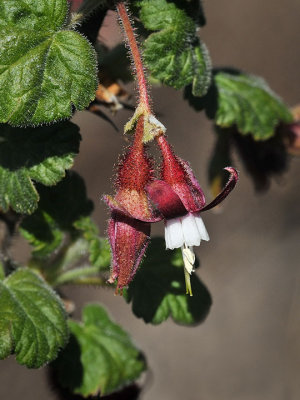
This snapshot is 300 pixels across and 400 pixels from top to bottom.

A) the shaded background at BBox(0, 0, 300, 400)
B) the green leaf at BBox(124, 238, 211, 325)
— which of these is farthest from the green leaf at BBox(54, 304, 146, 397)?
the shaded background at BBox(0, 0, 300, 400)

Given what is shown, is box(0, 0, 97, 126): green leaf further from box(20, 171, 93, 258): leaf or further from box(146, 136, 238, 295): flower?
box(20, 171, 93, 258): leaf

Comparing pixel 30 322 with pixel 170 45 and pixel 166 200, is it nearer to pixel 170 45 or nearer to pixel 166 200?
pixel 166 200

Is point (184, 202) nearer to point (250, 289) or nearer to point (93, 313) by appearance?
point (93, 313)

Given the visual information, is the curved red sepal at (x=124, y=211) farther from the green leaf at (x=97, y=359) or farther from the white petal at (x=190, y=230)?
the green leaf at (x=97, y=359)

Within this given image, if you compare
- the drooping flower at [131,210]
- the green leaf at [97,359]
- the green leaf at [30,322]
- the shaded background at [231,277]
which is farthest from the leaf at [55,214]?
the shaded background at [231,277]

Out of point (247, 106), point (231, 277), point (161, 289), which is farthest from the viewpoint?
point (231, 277)

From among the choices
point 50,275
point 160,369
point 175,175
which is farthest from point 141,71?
point 160,369

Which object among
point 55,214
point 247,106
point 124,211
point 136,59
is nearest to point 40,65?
point 136,59
